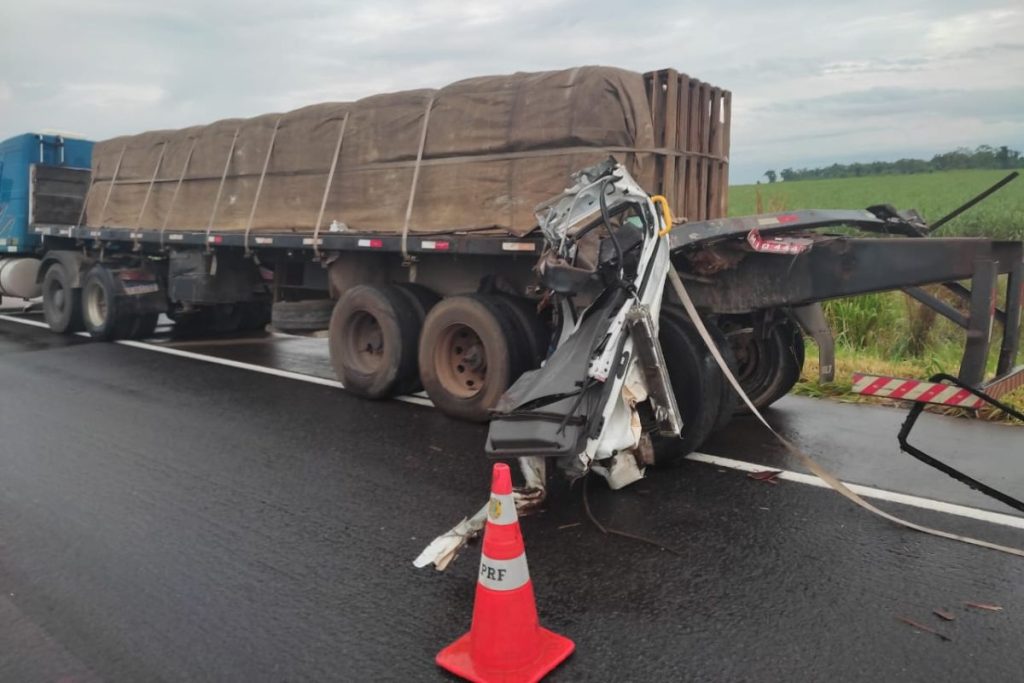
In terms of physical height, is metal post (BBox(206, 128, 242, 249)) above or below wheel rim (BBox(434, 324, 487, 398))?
above

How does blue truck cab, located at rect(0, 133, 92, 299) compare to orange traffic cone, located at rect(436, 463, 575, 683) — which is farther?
blue truck cab, located at rect(0, 133, 92, 299)

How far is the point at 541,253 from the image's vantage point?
19.6 ft

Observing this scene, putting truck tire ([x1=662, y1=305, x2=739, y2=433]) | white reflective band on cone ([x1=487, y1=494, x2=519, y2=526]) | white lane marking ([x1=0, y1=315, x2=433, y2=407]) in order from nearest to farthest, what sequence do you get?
white reflective band on cone ([x1=487, y1=494, x2=519, y2=526]) < truck tire ([x1=662, y1=305, x2=739, y2=433]) < white lane marking ([x1=0, y1=315, x2=433, y2=407])

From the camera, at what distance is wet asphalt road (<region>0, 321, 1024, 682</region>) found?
312 centimetres

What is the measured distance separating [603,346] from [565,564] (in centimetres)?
120

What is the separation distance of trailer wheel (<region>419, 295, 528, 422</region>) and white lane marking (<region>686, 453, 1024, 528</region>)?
163cm

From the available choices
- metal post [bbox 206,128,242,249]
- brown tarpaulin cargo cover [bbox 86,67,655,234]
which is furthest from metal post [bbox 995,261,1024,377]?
metal post [bbox 206,128,242,249]

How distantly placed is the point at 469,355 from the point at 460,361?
0.22m

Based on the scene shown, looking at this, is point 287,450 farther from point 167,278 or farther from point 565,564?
point 167,278

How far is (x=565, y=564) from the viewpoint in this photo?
393cm

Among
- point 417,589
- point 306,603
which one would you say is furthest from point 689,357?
point 306,603

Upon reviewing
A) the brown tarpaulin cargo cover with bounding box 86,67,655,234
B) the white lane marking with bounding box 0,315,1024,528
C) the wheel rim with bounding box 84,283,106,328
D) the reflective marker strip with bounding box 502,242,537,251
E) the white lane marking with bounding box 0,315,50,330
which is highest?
the brown tarpaulin cargo cover with bounding box 86,67,655,234

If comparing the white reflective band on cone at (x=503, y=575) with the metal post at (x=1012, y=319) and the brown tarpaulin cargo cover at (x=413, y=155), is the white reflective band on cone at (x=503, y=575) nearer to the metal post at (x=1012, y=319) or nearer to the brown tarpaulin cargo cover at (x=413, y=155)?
the metal post at (x=1012, y=319)

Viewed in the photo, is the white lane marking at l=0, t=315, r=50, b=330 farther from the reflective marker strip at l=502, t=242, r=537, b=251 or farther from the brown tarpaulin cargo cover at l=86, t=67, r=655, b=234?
the reflective marker strip at l=502, t=242, r=537, b=251
